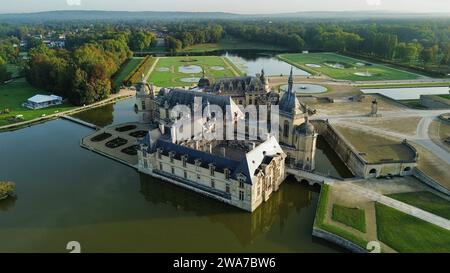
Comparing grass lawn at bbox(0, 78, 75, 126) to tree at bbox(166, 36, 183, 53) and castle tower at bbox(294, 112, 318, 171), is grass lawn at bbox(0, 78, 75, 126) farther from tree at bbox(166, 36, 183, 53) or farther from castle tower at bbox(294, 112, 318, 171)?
tree at bbox(166, 36, 183, 53)

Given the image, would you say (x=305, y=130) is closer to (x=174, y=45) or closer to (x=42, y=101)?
(x=42, y=101)

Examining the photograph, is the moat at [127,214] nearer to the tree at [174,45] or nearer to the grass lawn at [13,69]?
the grass lawn at [13,69]

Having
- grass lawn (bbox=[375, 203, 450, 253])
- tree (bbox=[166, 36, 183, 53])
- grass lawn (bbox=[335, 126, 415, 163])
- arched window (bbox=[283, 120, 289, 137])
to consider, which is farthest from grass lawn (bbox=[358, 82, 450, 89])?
tree (bbox=[166, 36, 183, 53])

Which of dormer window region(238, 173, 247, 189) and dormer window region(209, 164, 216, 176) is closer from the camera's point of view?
dormer window region(238, 173, 247, 189)

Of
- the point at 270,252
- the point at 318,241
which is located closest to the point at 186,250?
the point at 270,252

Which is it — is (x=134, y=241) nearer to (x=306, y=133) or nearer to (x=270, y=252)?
(x=270, y=252)

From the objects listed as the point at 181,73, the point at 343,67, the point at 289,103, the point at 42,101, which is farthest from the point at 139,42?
the point at 289,103
